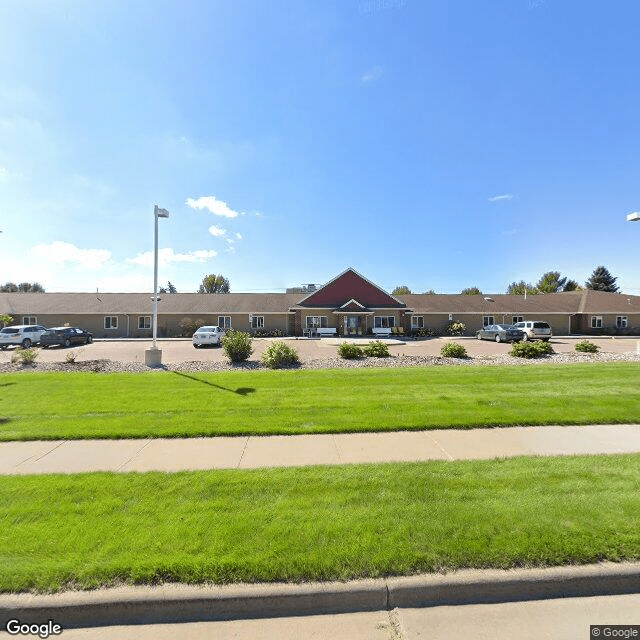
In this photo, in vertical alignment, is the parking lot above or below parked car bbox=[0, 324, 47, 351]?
below

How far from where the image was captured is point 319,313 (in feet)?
115

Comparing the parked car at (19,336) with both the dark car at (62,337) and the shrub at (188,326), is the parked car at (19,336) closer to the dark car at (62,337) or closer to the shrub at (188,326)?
the dark car at (62,337)

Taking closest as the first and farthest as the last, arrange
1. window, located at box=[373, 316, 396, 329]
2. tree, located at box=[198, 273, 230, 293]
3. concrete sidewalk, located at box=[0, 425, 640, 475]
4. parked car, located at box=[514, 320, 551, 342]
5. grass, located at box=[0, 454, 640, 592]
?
grass, located at box=[0, 454, 640, 592] → concrete sidewalk, located at box=[0, 425, 640, 475] → parked car, located at box=[514, 320, 551, 342] → window, located at box=[373, 316, 396, 329] → tree, located at box=[198, 273, 230, 293]

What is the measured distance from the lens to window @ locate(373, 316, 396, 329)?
116 ft

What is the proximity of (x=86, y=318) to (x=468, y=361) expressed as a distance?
36965 mm

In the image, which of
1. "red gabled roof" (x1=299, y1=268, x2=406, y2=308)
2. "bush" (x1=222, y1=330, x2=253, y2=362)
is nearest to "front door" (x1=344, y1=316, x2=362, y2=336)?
"red gabled roof" (x1=299, y1=268, x2=406, y2=308)

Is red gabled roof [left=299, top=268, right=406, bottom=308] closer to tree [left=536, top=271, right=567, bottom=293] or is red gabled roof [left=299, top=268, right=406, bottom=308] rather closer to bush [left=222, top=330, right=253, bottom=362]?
bush [left=222, top=330, right=253, bottom=362]

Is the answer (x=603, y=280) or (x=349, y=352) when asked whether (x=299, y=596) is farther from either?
(x=603, y=280)

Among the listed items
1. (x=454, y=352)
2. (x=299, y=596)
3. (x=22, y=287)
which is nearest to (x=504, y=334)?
(x=454, y=352)

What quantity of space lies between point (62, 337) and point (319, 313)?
71.0 feet

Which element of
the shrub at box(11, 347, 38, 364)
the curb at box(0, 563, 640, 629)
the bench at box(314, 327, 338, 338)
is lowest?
the curb at box(0, 563, 640, 629)

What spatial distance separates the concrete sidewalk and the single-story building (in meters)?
27.8

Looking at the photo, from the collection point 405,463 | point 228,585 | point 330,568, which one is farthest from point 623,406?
point 228,585

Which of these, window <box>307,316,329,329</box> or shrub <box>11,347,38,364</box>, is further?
window <box>307,316,329,329</box>
